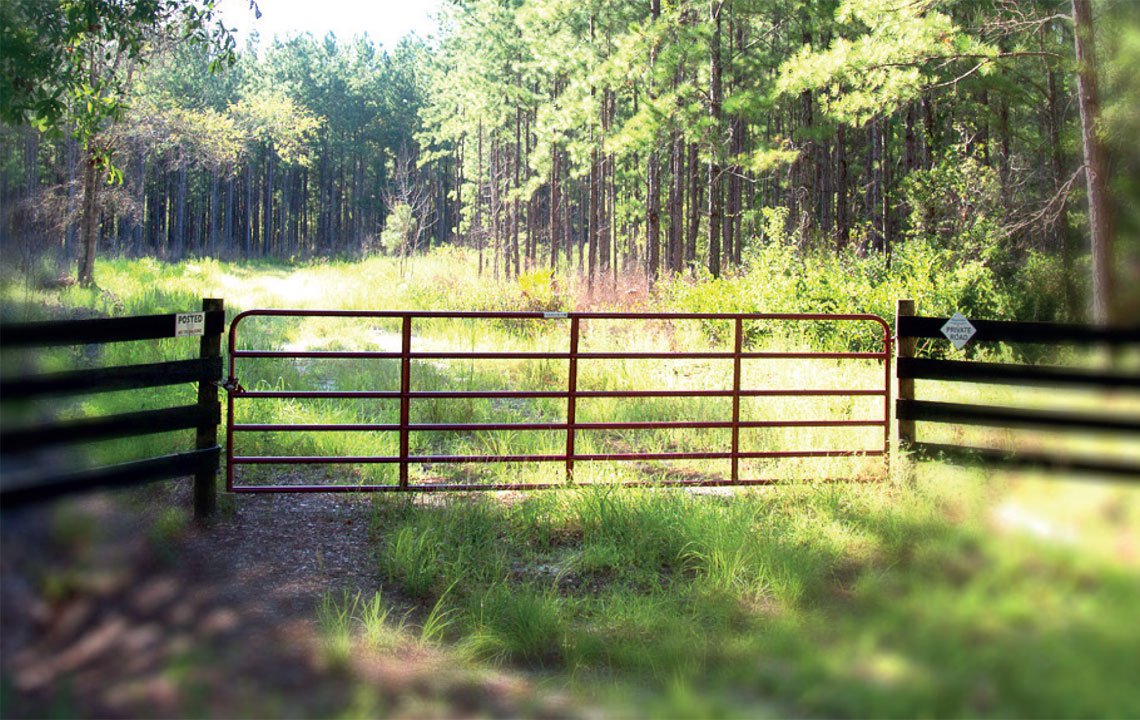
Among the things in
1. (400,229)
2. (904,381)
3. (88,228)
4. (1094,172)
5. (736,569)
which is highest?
(400,229)

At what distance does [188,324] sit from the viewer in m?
4.70

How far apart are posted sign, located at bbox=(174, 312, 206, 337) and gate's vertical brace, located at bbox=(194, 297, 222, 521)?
0.61m

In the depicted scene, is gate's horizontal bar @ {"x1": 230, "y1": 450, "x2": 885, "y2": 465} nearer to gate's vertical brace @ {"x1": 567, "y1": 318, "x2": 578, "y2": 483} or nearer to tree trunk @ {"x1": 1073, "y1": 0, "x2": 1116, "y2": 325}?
gate's vertical brace @ {"x1": 567, "y1": 318, "x2": 578, "y2": 483}

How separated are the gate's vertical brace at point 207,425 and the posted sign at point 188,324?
0.61m

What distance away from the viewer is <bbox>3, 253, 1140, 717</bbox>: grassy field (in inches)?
16.6

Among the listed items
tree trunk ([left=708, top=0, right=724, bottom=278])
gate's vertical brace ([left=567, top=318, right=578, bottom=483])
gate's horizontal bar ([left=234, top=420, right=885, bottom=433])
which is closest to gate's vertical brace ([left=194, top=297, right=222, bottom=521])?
gate's horizontal bar ([left=234, top=420, right=885, bottom=433])

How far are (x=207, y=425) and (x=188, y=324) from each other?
1061mm

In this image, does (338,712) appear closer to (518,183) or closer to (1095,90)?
(1095,90)

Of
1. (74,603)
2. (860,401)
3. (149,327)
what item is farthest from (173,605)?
(860,401)

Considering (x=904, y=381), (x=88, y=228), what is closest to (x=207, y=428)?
(x=904, y=381)

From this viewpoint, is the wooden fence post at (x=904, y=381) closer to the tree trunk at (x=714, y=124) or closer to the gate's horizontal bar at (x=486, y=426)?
the gate's horizontal bar at (x=486, y=426)

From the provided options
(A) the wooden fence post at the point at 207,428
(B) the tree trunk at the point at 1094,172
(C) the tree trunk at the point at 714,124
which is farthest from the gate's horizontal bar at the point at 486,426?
(C) the tree trunk at the point at 714,124

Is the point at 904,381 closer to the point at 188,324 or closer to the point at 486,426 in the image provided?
the point at 486,426

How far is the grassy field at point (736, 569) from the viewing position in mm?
421
